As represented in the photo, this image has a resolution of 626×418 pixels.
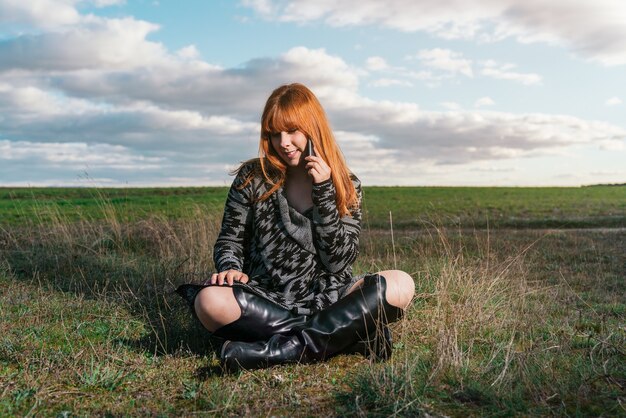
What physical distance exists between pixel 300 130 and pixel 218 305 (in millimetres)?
1161

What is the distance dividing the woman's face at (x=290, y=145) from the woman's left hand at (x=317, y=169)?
0.36 ft

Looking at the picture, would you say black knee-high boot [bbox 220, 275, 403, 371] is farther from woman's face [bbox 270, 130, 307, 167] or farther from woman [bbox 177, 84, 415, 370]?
Answer: woman's face [bbox 270, 130, 307, 167]

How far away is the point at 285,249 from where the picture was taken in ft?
12.8

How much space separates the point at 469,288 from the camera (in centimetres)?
490

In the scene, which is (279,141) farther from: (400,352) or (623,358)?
(623,358)

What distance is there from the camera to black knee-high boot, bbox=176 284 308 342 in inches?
142

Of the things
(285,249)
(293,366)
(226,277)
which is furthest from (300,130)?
(293,366)

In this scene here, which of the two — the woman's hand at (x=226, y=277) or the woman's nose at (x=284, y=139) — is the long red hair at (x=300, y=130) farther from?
the woman's hand at (x=226, y=277)

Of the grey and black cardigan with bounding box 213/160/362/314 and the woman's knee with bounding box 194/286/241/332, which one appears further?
the grey and black cardigan with bounding box 213/160/362/314

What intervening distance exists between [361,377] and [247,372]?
727mm

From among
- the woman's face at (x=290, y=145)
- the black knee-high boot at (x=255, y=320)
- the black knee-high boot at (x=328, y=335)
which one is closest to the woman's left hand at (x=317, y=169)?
the woman's face at (x=290, y=145)

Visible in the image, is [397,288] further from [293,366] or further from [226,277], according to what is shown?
[226,277]

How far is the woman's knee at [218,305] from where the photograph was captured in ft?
11.8

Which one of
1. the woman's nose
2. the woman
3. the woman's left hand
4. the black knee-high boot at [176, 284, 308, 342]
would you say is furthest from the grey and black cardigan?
the woman's nose
